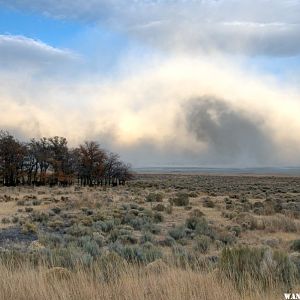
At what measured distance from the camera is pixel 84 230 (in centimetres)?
1842

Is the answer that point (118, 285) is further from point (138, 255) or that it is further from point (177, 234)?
point (177, 234)

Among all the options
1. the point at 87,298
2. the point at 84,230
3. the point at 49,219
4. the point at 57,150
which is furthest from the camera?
the point at 57,150

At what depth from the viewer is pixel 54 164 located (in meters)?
76.8

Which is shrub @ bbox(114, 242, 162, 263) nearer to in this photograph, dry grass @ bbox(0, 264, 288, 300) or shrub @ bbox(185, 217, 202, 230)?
dry grass @ bbox(0, 264, 288, 300)

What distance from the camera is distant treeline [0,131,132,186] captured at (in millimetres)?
72812

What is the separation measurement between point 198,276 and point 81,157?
7588 cm

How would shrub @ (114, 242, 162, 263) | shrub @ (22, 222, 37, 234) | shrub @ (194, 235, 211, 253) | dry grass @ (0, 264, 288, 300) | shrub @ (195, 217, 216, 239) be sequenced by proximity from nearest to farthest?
1. dry grass @ (0, 264, 288, 300)
2. shrub @ (114, 242, 162, 263)
3. shrub @ (194, 235, 211, 253)
4. shrub @ (195, 217, 216, 239)
5. shrub @ (22, 222, 37, 234)

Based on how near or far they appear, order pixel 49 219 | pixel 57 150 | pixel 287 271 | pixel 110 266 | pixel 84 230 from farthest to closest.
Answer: pixel 57 150 < pixel 49 219 < pixel 84 230 < pixel 110 266 < pixel 287 271

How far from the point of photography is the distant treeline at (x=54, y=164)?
72812 mm

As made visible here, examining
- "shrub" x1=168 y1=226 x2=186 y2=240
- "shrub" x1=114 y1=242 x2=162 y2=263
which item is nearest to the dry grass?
"shrub" x1=114 y1=242 x2=162 y2=263

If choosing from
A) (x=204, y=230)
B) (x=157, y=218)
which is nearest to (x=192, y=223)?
(x=204, y=230)

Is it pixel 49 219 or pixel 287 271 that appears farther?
pixel 49 219

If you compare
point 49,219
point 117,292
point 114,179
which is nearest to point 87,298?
point 117,292

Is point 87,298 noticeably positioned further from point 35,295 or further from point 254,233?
point 254,233
